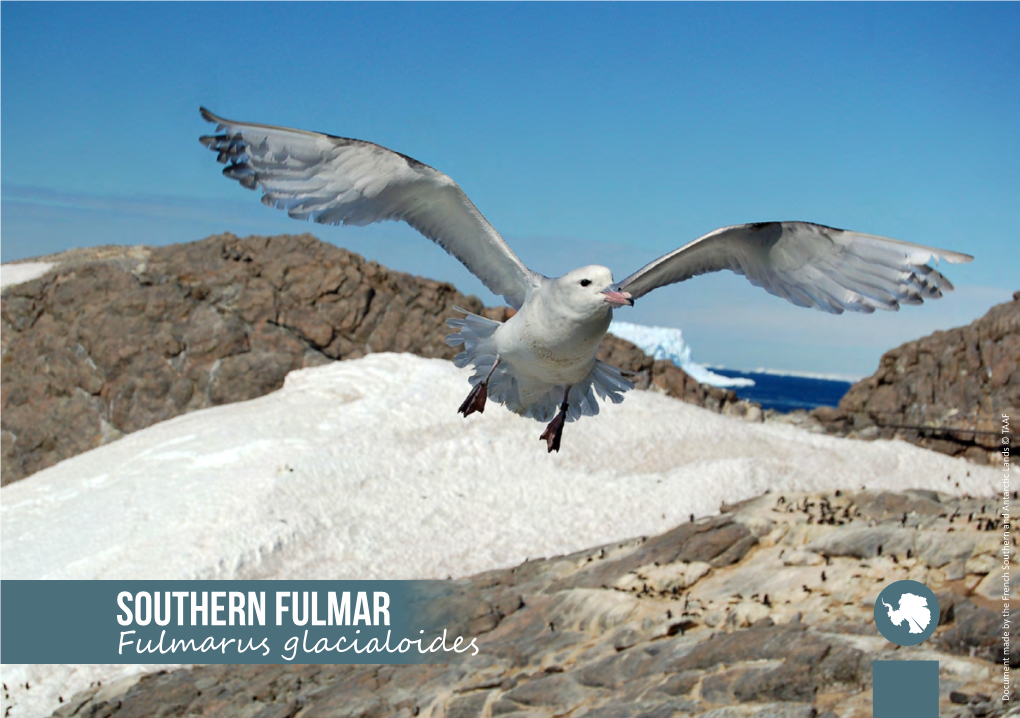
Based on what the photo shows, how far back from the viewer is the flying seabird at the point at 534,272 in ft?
22.2

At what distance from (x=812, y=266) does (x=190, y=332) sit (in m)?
18.9

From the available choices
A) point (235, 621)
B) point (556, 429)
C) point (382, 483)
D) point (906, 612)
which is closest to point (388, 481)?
point (382, 483)

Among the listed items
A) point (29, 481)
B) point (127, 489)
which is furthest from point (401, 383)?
point (29, 481)

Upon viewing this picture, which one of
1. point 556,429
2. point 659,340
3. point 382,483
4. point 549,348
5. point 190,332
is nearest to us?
point 549,348

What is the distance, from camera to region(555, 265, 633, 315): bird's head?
611cm

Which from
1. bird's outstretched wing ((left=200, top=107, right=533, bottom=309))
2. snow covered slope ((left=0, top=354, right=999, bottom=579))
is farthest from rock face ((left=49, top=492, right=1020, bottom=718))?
bird's outstretched wing ((left=200, top=107, right=533, bottom=309))

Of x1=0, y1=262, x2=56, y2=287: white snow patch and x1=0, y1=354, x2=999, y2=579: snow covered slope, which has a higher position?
x1=0, y1=262, x2=56, y2=287: white snow patch

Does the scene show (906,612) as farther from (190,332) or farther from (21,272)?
(21,272)

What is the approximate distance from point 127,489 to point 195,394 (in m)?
5.41

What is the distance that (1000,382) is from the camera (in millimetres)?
22047

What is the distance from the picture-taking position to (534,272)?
777cm

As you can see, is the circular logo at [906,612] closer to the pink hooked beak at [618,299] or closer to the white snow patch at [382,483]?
the pink hooked beak at [618,299]

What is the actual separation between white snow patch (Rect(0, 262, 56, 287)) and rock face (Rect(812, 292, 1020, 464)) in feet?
73.5

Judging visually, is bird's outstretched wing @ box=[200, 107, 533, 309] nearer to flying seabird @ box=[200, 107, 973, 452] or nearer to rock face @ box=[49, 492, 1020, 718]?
flying seabird @ box=[200, 107, 973, 452]
